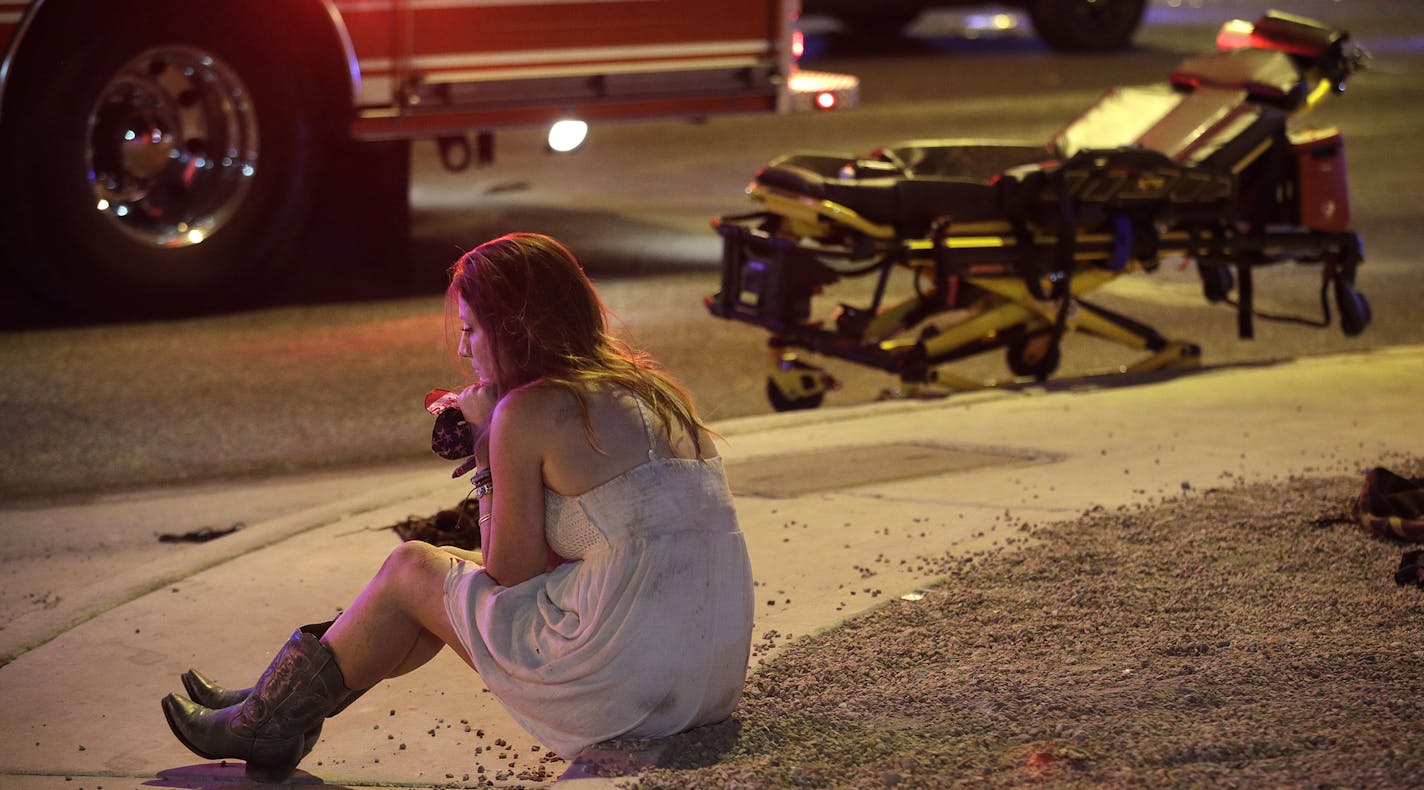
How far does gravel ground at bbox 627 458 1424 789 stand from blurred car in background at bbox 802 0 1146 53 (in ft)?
51.7

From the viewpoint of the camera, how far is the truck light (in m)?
10.3

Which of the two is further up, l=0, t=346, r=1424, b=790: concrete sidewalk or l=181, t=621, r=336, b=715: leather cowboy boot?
l=181, t=621, r=336, b=715: leather cowboy boot

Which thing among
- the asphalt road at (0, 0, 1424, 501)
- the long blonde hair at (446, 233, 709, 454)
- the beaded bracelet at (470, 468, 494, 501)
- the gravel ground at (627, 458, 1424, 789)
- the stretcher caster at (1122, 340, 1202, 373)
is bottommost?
the asphalt road at (0, 0, 1424, 501)

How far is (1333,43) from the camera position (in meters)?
8.10

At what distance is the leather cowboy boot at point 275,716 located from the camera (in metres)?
3.92

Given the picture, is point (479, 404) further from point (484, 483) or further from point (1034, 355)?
point (1034, 355)

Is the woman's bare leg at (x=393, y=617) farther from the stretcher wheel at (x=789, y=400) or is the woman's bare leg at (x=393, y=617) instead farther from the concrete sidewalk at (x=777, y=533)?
the stretcher wheel at (x=789, y=400)

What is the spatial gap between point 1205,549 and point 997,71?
47.7ft

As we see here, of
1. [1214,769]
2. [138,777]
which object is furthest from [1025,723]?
[138,777]

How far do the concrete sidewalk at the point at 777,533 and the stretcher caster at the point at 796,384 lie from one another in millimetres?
311

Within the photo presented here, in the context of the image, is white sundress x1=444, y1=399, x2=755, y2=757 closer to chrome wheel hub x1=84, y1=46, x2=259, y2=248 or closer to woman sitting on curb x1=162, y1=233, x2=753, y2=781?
woman sitting on curb x1=162, y1=233, x2=753, y2=781

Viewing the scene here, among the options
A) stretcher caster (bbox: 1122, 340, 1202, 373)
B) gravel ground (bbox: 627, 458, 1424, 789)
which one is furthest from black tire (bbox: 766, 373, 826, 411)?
gravel ground (bbox: 627, 458, 1424, 789)

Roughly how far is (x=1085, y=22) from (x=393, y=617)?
17933 millimetres

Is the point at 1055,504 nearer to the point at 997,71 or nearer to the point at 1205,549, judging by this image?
the point at 1205,549
